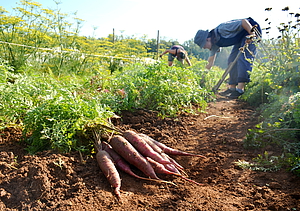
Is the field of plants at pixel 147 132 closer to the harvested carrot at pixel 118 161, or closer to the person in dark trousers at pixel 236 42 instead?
the harvested carrot at pixel 118 161

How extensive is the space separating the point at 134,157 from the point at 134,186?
270 millimetres

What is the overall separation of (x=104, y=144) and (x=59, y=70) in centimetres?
363

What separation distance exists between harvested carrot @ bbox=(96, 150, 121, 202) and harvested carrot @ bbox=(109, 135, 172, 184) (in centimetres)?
15

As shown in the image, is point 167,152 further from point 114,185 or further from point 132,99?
point 132,99

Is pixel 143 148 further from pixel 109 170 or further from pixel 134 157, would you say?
pixel 109 170

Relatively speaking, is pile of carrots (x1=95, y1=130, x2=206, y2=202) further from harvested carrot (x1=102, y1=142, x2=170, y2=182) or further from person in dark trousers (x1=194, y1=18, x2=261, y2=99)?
person in dark trousers (x1=194, y1=18, x2=261, y2=99)

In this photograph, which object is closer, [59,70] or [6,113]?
[6,113]

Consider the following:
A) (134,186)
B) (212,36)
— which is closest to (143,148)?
(134,186)

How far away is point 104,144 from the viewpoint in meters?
2.19

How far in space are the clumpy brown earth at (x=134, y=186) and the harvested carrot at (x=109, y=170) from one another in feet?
0.17

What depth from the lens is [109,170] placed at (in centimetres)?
183

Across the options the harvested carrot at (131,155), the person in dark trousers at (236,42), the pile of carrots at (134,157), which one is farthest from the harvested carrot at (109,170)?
the person in dark trousers at (236,42)

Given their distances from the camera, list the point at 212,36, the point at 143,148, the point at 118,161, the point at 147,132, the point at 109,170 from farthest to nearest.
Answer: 1. the point at 212,36
2. the point at 147,132
3. the point at 143,148
4. the point at 118,161
5. the point at 109,170

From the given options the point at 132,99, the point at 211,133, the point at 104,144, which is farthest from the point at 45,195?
the point at 211,133
